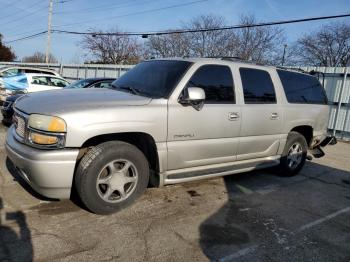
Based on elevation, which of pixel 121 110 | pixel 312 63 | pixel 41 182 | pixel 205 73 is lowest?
pixel 41 182

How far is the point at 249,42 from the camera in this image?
3612cm

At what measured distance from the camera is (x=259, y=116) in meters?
5.22

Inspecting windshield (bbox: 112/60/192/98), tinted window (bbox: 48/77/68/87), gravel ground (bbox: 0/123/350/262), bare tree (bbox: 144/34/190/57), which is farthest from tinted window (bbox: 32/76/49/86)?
bare tree (bbox: 144/34/190/57)

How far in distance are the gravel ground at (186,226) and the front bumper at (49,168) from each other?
40 centimetres

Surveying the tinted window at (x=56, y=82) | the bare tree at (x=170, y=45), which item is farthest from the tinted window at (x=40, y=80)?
the bare tree at (x=170, y=45)

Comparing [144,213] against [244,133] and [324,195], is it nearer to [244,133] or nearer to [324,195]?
[244,133]

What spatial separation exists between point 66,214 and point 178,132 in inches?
63.6

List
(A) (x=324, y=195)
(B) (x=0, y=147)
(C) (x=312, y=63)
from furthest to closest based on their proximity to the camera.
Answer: (C) (x=312, y=63) → (B) (x=0, y=147) → (A) (x=324, y=195)

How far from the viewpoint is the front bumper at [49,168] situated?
11.4ft

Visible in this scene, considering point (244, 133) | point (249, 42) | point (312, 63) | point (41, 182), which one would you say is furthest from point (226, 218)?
point (312, 63)

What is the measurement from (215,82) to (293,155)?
97.6 inches

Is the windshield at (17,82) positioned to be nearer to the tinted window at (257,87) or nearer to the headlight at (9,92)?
the headlight at (9,92)

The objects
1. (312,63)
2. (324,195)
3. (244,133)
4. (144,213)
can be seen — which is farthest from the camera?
(312,63)

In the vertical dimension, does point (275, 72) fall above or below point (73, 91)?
above
